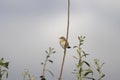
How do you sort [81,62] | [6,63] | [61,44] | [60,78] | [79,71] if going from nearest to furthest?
[60,78] → [61,44] → [6,63] → [81,62] → [79,71]

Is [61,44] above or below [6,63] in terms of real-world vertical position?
above

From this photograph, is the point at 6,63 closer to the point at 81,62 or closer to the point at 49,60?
the point at 49,60

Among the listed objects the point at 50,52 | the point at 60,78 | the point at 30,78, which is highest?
the point at 50,52

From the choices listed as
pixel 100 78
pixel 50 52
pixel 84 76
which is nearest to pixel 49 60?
pixel 50 52

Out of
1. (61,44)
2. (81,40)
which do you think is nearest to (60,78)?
(61,44)

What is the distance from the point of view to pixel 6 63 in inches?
127

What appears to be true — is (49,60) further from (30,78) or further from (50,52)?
(30,78)

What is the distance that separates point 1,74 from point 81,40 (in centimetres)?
140

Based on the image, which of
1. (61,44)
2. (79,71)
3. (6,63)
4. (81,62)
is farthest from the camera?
(79,71)

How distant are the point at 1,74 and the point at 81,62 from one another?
1.33 m

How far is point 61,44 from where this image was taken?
2137mm

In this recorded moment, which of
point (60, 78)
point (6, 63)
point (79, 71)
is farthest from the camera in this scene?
point (79, 71)

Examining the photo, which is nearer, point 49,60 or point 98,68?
point 49,60

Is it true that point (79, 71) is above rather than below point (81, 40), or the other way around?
below
